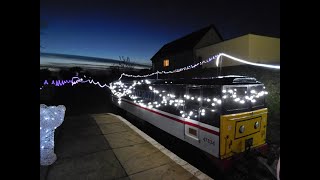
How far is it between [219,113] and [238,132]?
36.9 inches

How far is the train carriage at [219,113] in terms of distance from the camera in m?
5.77

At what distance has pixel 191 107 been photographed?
6.85 meters

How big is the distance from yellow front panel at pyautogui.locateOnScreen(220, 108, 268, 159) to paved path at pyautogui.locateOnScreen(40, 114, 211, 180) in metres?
1.23

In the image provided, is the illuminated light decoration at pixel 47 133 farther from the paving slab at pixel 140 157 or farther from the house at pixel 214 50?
the house at pixel 214 50

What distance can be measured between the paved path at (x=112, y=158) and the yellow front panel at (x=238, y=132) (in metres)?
1.23

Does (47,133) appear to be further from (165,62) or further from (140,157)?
(165,62)

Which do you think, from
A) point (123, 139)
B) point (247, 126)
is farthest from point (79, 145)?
point (247, 126)

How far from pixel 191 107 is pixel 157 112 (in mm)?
2647

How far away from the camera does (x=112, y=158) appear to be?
20.0ft

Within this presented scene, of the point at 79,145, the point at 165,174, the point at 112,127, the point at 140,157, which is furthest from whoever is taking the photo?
the point at 112,127

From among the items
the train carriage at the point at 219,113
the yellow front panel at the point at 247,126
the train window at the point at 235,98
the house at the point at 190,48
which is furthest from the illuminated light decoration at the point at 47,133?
the house at the point at 190,48

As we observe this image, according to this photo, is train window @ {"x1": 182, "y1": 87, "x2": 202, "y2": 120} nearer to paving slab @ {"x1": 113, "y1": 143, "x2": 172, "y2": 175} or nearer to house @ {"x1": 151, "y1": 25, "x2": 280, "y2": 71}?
paving slab @ {"x1": 113, "y1": 143, "x2": 172, "y2": 175}
